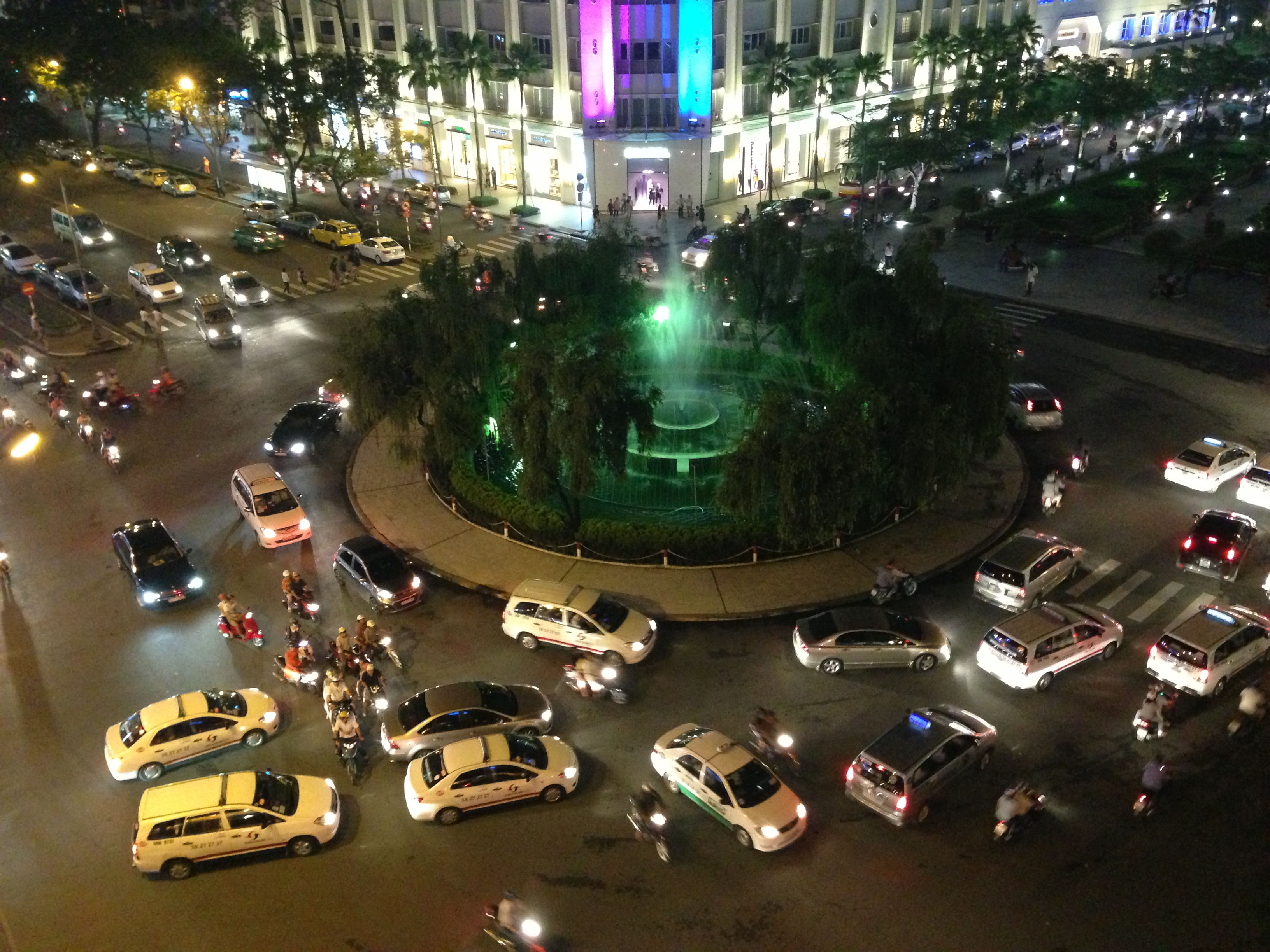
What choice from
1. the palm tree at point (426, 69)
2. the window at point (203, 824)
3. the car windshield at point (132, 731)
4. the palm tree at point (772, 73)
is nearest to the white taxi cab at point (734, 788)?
the window at point (203, 824)

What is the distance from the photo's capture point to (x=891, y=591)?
80.6 feet

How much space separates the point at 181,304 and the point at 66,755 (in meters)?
33.0

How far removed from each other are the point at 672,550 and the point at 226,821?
41.3ft

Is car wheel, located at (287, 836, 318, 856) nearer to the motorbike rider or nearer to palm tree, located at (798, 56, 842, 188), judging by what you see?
the motorbike rider

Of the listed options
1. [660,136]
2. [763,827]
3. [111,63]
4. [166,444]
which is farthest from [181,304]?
[763,827]

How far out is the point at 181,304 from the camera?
48344mm

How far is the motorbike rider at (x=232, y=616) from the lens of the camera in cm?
2367

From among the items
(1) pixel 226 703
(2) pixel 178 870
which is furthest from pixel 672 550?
(2) pixel 178 870

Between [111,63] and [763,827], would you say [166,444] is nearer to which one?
[763,827]

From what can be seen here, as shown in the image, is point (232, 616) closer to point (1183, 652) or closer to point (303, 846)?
point (303, 846)

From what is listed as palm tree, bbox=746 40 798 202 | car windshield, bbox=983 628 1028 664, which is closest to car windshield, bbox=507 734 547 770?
car windshield, bbox=983 628 1028 664

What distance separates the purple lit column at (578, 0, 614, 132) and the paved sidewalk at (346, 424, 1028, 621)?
1533 inches

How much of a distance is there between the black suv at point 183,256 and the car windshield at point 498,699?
41395 mm

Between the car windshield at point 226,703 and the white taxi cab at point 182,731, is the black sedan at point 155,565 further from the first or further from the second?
the car windshield at point 226,703
